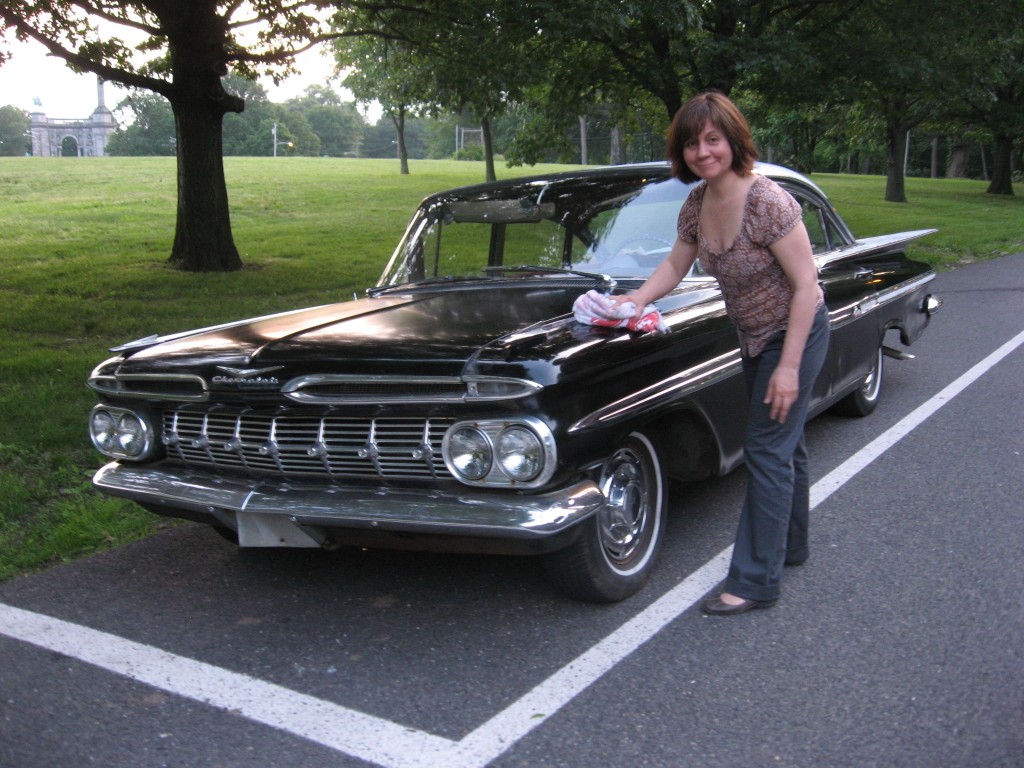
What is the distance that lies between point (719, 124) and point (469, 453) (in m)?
1.34

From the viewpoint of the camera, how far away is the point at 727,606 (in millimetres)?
3713

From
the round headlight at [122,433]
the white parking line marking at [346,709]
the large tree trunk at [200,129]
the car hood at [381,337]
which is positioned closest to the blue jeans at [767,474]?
the white parking line marking at [346,709]

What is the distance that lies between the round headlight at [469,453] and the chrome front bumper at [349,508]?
2.6 inches

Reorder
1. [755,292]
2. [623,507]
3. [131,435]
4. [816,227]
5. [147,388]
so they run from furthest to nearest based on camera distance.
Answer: [816,227] < [131,435] < [147,388] < [623,507] < [755,292]

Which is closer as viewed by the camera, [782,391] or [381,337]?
[782,391]

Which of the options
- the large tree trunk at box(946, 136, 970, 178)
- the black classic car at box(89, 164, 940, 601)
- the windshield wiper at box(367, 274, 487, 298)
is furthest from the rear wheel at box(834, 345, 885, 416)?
the large tree trunk at box(946, 136, 970, 178)

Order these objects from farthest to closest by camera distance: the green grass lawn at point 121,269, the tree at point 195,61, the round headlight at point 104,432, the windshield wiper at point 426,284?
the tree at point 195,61
the green grass lawn at point 121,269
the windshield wiper at point 426,284
the round headlight at point 104,432

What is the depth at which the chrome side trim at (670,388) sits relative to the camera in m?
3.51

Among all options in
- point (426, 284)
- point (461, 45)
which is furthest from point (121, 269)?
point (426, 284)

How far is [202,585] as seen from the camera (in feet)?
13.8

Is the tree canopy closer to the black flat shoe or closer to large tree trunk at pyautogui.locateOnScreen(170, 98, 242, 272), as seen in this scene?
large tree trunk at pyautogui.locateOnScreen(170, 98, 242, 272)

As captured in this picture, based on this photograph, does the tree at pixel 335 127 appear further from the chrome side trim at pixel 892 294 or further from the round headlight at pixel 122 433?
the round headlight at pixel 122 433

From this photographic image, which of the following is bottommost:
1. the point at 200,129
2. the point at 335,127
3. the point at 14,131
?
the point at 200,129

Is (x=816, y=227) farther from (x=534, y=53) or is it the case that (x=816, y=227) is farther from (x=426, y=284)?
(x=534, y=53)
